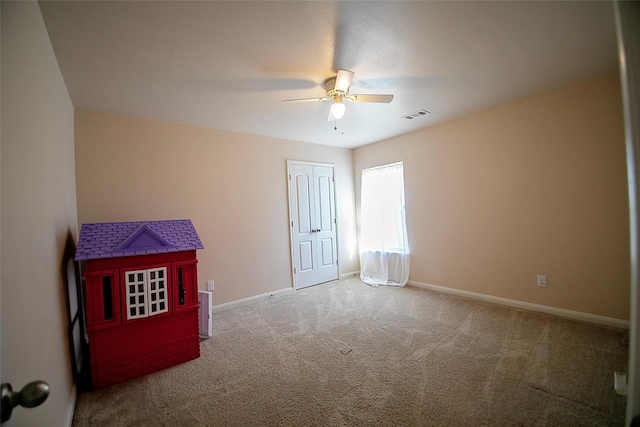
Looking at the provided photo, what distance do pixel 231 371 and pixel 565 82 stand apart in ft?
14.1

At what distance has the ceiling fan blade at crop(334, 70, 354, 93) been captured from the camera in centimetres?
221

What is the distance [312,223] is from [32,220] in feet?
11.8

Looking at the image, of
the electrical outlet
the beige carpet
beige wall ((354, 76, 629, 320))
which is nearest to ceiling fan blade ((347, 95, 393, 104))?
beige wall ((354, 76, 629, 320))

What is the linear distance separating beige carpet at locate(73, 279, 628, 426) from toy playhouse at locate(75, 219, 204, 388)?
0.53 feet

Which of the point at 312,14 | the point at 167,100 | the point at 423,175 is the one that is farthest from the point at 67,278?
the point at 423,175

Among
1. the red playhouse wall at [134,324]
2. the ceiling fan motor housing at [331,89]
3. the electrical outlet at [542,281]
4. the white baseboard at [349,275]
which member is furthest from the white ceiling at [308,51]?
the white baseboard at [349,275]

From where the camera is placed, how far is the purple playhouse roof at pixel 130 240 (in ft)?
6.84

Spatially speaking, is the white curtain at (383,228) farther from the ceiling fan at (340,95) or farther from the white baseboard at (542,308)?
the ceiling fan at (340,95)

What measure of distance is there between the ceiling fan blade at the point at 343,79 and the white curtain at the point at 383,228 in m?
2.42

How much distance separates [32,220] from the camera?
128 centimetres

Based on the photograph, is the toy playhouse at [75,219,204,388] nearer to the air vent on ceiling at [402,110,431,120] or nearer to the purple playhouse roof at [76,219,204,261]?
the purple playhouse roof at [76,219,204,261]

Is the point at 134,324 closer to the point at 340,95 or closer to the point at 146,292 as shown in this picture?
the point at 146,292

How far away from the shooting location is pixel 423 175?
415 centimetres

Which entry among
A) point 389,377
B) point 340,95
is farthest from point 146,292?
point 340,95
